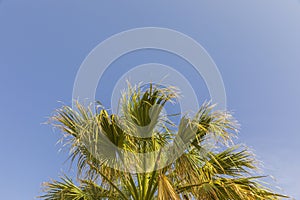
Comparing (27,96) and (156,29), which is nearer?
(156,29)

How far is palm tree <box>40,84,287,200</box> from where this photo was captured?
4824 mm

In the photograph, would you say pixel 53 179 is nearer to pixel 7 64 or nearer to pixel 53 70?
pixel 53 70

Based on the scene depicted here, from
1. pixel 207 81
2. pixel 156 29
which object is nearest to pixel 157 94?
pixel 207 81

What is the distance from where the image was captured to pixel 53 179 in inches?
229

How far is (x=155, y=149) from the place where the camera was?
532 centimetres

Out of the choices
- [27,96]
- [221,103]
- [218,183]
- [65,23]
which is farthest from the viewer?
[27,96]

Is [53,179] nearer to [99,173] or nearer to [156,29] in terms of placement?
[99,173]

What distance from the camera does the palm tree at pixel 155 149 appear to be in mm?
4824

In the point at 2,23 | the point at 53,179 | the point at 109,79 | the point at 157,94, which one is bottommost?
the point at 53,179

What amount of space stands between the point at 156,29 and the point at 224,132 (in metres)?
2.71

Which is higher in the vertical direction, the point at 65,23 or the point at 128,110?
the point at 65,23

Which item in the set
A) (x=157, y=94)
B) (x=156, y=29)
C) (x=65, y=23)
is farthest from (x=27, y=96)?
(x=157, y=94)

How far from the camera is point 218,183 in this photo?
467cm

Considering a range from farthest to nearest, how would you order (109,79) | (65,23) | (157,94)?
1. (65,23)
2. (109,79)
3. (157,94)
